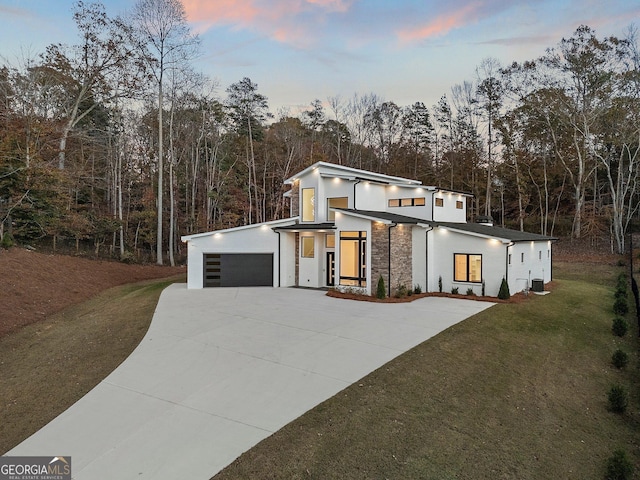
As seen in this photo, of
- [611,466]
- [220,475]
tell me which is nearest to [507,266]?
[611,466]

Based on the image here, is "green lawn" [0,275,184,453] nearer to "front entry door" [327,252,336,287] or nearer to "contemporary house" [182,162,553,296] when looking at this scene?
"contemporary house" [182,162,553,296]

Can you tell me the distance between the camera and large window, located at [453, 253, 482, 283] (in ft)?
47.9

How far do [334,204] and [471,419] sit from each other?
12.5 meters

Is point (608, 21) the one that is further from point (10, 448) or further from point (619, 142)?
point (10, 448)

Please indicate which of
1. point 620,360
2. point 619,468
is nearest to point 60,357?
point 619,468

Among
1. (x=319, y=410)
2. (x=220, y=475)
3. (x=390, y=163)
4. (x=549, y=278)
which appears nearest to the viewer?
(x=220, y=475)

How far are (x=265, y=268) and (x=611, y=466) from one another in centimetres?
1422

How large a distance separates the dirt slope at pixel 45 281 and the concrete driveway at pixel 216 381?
5704 millimetres

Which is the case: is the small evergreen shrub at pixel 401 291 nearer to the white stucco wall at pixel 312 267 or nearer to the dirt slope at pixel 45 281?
the white stucco wall at pixel 312 267

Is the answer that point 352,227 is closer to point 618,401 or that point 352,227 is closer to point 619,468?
point 618,401

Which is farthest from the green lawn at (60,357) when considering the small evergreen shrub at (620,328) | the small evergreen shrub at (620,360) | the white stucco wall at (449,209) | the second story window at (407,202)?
the small evergreen shrub at (620,328)

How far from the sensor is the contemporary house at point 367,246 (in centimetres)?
1448

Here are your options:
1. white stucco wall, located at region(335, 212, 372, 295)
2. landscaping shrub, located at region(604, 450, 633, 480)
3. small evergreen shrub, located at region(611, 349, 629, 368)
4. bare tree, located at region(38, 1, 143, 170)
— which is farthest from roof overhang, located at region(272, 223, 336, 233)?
bare tree, located at region(38, 1, 143, 170)

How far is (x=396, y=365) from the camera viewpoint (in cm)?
747
